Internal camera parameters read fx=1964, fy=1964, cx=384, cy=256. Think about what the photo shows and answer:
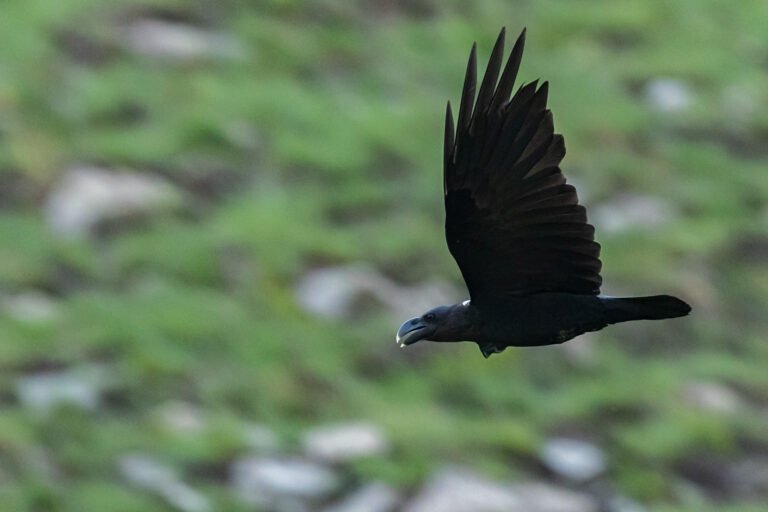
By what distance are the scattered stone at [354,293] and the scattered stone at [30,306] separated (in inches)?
64.8

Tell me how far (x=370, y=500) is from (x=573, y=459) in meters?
1.54

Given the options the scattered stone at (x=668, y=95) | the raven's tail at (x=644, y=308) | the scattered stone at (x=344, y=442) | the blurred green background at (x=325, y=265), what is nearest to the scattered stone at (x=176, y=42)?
the blurred green background at (x=325, y=265)

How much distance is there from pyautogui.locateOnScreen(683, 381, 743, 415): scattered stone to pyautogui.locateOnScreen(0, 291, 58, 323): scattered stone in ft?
13.6

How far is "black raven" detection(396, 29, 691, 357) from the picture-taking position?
22.2ft

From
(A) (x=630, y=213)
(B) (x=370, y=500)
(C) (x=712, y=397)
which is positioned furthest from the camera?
(A) (x=630, y=213)

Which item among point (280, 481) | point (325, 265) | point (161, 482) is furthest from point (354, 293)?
point (161, 482)

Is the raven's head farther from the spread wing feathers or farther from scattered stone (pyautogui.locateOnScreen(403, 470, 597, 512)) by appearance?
scattered stone (pyautogui.locateOnScreen(403, 470, 597, 512))

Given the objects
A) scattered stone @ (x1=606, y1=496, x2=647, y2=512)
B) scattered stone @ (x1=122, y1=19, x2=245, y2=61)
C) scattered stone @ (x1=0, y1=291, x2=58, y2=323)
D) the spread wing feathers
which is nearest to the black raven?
the spread wing feathers

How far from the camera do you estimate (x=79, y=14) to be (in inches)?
593

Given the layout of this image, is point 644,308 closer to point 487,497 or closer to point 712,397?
point 487,497

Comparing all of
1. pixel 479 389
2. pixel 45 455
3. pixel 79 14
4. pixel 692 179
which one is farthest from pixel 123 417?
pixel 692 179

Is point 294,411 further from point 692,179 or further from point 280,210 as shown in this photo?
point 692,179

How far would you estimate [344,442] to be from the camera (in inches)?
462

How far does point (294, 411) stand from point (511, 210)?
5280mm
